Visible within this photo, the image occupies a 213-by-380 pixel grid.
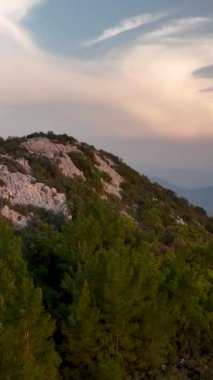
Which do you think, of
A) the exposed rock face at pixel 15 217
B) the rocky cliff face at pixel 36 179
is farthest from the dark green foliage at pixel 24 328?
the rocky cliff face at pixel 36 179

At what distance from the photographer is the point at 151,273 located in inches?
954

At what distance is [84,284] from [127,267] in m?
1.84

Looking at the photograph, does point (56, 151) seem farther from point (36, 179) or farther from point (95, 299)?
point (95, 299)

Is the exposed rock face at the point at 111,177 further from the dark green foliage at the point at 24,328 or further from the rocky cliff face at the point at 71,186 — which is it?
the dark green foliage at the point at 24,328

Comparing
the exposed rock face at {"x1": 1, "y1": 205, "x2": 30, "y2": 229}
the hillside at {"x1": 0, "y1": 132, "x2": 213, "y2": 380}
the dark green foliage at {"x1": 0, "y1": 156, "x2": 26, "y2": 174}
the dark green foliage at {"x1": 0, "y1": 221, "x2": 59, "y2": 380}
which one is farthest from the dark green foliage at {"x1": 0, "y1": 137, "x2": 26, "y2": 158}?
the dark green foliage at {"x1": 0, "y1": 221, "x2": 59, "y2": 380}

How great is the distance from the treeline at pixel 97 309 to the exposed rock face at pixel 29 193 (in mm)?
6472

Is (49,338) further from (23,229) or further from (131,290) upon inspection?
(23,229)

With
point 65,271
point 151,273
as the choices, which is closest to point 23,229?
point 65,271

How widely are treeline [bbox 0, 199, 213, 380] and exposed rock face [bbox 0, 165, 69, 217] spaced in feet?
21.2

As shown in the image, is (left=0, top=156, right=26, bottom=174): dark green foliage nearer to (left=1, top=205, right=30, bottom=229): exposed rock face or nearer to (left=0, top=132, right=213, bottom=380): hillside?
(left=0, top=132, right=213, bottom=380): hillside

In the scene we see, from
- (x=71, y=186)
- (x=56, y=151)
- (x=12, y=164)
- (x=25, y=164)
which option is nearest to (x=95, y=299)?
(x=71, y=186)

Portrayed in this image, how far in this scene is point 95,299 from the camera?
22203mm

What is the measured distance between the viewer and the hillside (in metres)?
19.8

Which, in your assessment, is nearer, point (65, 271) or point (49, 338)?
point (49, 338)
